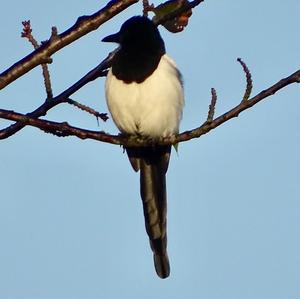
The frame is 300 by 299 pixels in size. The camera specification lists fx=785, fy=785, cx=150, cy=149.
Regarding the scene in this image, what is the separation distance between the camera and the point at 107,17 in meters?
2.74

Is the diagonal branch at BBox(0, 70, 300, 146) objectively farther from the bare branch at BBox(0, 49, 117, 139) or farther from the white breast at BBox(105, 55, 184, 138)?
the white breast at BBox(105, 55, 184, 138)

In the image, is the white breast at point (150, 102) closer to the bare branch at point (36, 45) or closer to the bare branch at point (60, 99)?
the bare branch at point (60, 99)

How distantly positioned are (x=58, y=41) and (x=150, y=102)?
169cm

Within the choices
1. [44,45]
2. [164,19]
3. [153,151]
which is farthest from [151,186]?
[44,45]

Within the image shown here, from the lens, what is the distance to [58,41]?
2781 mm

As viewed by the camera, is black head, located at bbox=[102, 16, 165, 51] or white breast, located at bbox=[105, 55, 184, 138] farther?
black head, located at bbox=[102, 16, 165, 51]

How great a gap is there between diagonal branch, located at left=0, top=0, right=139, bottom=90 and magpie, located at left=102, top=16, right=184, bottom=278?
1.66 metres

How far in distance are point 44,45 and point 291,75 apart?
91cm

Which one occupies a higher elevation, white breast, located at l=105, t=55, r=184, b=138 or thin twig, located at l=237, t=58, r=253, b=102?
white breast, located at l=105, t=55, r=184, b=138

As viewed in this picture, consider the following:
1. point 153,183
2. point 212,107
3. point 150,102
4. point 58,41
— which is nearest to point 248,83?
point 212,107

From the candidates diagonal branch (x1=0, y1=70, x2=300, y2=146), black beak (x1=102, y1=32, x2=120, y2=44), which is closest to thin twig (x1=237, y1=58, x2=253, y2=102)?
diagonal branch (x1=0, y1=70, x2=300, y2=146)

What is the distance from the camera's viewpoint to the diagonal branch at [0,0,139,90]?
9.00 ft

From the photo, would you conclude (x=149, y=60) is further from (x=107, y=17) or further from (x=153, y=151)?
(x=107, y=17)

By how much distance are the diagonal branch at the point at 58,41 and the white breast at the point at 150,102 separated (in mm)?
1655
